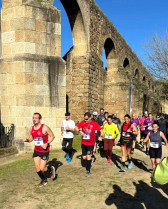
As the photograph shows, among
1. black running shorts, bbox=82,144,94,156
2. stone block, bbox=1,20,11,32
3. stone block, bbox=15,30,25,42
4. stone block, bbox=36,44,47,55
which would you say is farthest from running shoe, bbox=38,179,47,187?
stone block, bbox=1,20,11,32

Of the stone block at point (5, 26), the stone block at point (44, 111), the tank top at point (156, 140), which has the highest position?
the stone block at point (5, 26)

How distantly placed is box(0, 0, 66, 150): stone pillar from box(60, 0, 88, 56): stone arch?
4.49m

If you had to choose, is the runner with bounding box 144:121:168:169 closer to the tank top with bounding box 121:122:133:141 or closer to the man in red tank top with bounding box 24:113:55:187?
the tank top with bounding box 121:122:133:141

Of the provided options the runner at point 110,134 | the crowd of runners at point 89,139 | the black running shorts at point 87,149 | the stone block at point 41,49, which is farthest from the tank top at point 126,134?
the stone block at point 41,49

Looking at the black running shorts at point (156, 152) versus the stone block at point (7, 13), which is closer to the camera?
the black running shorts at point (156, 152)

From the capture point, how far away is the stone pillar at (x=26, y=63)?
8.48 m

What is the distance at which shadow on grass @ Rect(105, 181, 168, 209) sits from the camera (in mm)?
4137

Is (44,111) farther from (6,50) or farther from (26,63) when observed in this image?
(6,50)

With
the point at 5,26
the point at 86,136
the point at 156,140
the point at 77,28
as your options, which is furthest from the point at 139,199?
the point at 77,28

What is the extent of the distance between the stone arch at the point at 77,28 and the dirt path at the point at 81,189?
29.0 feet

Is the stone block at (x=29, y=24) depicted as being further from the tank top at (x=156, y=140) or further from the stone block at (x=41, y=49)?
the tank top at (x=156, y=140)

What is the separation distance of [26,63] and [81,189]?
5.35m

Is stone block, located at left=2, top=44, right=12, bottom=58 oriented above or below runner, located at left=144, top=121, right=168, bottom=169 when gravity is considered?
above

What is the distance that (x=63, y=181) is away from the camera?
5465 mm
